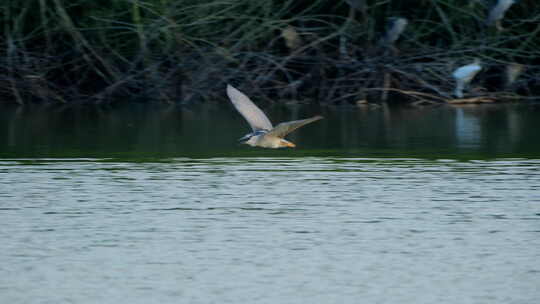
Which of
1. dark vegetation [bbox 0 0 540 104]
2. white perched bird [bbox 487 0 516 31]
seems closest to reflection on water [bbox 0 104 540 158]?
dark vegetation [bbox 0 0 540 104]

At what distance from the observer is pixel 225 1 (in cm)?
1673

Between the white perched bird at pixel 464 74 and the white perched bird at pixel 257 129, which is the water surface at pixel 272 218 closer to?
the white perched bird at pixel 257 129

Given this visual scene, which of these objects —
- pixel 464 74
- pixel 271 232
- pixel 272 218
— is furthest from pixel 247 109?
pixel 464 74

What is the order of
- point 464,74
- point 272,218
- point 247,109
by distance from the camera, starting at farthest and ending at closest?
1. point 464,74
2. point 247,109
3. point 272,218

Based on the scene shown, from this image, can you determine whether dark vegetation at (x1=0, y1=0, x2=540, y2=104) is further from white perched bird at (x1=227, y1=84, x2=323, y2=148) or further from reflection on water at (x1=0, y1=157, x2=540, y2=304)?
reflection on water at (x1=0, y1=157, x2=540, y2=304)

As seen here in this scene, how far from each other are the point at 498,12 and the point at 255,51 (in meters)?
3.91

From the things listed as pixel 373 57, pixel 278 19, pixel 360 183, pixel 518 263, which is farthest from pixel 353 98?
pixel 518 263

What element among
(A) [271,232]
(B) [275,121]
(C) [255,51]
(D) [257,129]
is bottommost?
(A) [271,232]

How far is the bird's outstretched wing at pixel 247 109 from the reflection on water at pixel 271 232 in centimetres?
41

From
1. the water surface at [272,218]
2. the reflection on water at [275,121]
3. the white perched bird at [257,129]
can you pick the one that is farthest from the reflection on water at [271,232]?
the reflection on water at [275,121]

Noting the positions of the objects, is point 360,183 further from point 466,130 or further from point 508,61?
point 508,61

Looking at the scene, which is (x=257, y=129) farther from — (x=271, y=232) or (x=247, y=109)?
(x=271, y=232)

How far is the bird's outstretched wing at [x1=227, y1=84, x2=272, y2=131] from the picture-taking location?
32.3 ft

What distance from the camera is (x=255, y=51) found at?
17.3 m
